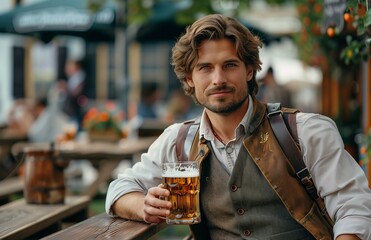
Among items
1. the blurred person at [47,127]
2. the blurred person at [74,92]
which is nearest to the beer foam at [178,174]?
the blurred person at [47,127]

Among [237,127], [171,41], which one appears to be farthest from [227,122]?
[171,41]

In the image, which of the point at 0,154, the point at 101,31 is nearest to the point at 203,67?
the point at 0,154

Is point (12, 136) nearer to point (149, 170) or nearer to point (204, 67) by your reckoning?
point (149, 170)

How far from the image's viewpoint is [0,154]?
803 cm

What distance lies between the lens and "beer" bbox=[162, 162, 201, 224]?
7.82 feet

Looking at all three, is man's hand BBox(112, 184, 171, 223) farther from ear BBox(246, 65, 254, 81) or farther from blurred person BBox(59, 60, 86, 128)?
blurred person BBox(59, 60, 86, 128)

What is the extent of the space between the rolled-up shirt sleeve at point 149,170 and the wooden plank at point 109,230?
10cm

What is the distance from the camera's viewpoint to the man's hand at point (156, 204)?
2375 millimetres

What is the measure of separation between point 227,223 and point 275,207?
20 cm

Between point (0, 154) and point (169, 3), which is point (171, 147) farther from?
point (169, 3)

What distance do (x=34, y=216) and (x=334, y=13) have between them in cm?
183

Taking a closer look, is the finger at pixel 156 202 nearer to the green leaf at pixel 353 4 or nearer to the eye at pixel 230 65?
the eye at pixel 230 65

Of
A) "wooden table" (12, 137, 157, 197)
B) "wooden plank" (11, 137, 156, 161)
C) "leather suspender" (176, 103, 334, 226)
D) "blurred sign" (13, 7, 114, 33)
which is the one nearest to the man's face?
"leather suspender" (176, 103, 334, 226)

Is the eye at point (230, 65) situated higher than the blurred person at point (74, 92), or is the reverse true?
the eye at point (230, 65)
